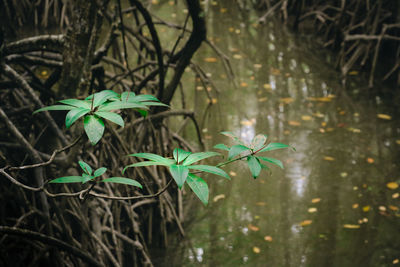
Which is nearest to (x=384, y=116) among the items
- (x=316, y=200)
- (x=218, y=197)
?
(x=316, y=200)

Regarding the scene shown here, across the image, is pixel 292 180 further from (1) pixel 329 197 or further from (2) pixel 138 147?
(2) pixel 138 147

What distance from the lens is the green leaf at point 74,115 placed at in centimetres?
106

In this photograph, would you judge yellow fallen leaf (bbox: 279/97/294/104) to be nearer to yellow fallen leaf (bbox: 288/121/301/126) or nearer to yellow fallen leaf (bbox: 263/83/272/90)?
yellow fallen leaf (bbox: 263/83/272/90)

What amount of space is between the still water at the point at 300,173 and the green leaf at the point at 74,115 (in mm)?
2065

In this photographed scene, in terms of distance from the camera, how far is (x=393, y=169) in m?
3.96

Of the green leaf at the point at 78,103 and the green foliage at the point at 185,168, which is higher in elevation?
the green leaf at the point at 78,103

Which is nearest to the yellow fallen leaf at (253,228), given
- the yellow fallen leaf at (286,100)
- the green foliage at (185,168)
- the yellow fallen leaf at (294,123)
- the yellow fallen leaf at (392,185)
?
the yellow fallen leaf at (392,185)

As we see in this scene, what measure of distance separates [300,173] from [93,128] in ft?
A: 10.3

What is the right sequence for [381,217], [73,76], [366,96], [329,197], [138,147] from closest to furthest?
[73,76] < [138,147] < [381,217] < [329,197] < [366,96]

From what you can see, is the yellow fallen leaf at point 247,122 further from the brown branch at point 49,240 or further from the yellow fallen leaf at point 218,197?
the brown branch at point 49,240

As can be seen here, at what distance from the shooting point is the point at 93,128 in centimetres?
107

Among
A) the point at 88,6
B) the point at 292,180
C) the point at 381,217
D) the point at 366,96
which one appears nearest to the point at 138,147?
the point at 88,6

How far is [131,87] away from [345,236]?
190cm

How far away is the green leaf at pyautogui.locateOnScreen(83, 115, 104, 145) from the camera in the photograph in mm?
1056
